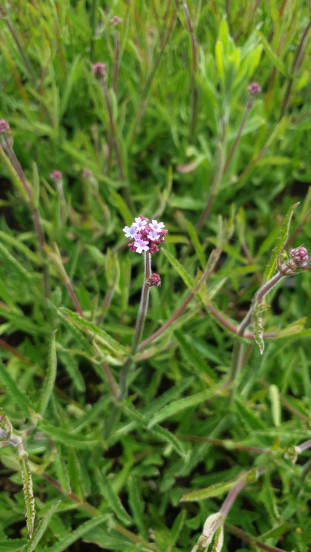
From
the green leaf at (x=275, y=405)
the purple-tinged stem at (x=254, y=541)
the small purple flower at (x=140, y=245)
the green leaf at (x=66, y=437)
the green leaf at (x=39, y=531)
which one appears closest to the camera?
the small purple flower at (x=140, y=245)

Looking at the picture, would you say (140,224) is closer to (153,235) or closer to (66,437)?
(153,235)

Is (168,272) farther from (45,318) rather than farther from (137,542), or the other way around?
(137,542)

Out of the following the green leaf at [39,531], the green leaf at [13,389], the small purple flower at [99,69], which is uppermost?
the small purple flower at [99,69]

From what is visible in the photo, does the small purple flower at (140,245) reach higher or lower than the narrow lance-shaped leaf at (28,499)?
higher

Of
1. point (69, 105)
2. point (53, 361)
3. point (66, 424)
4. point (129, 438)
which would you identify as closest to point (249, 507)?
point (129, 438)

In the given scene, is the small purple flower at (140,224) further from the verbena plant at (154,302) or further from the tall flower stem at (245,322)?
the tall flower stem at (245,322)

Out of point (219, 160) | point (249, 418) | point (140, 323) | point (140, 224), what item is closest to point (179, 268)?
point (140, 323)

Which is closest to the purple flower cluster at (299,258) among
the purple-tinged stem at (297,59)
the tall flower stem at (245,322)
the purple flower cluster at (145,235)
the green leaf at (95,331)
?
the tall flower stem at (245,322)

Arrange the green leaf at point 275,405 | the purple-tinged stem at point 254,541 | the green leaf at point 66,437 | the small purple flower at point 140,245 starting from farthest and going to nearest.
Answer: the green leaf at point 275,405
the purple-tinged stem at point 254,541
the green leaf at point 66,437
the small purple flower at point 140,245
